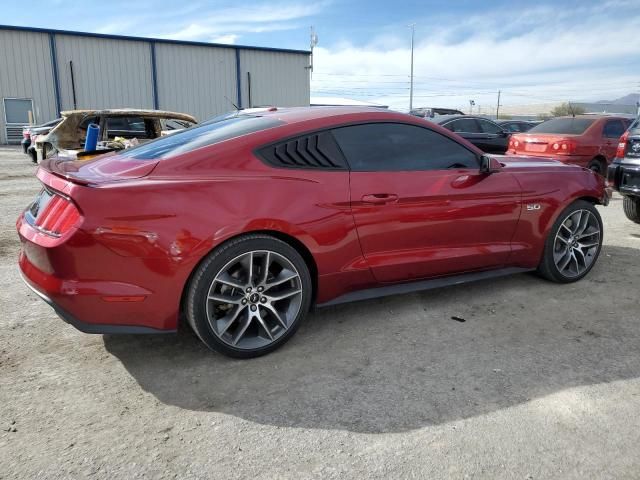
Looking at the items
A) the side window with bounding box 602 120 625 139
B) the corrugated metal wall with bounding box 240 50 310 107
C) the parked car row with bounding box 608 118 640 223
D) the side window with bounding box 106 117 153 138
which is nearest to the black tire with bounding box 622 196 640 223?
the parked car row with bounding box 608 118 640 223

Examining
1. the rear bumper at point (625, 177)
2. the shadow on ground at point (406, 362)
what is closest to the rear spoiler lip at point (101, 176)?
the shadow on ground at point (406, 362)

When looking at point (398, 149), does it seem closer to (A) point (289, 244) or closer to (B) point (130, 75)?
(A) point (289, 244)

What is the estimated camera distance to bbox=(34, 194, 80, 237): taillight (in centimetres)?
268

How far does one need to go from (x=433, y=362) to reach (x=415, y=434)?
74 centimetres

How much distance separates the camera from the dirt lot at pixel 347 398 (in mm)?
2217

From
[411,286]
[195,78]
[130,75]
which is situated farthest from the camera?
[195,78]

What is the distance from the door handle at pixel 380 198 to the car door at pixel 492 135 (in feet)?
39.1

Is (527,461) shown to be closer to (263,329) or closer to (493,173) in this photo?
(263,329)

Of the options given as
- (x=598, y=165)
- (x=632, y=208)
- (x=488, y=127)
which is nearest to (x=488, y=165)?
(x=632, y=208)

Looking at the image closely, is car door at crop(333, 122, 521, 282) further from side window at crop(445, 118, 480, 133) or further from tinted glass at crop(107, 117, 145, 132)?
side window at crop(445, 118, 480, 133)

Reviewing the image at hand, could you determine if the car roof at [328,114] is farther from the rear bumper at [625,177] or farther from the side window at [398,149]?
the rear bumper at [625,177]

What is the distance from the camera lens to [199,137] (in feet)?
11.1

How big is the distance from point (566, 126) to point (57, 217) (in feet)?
33.8

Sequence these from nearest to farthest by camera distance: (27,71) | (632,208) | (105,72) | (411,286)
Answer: (411,286), (632,208), (27,71), (105,72)
